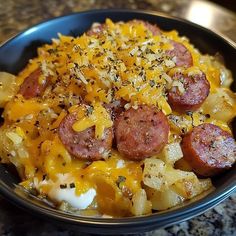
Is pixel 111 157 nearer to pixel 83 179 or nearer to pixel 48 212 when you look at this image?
pixel 83 179

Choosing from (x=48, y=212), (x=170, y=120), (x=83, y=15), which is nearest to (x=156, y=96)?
(x=170, y=120)

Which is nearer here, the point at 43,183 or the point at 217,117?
the point at 43,183

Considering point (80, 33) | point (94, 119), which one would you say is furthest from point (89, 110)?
point (80, 33)

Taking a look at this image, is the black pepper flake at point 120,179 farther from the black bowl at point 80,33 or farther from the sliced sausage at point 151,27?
the sliced sausage at point 151,27

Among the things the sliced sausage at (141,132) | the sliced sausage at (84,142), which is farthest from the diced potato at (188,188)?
the sliced sausage at (84,142)

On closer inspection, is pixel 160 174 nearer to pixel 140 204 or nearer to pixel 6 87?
pixel 140 204
